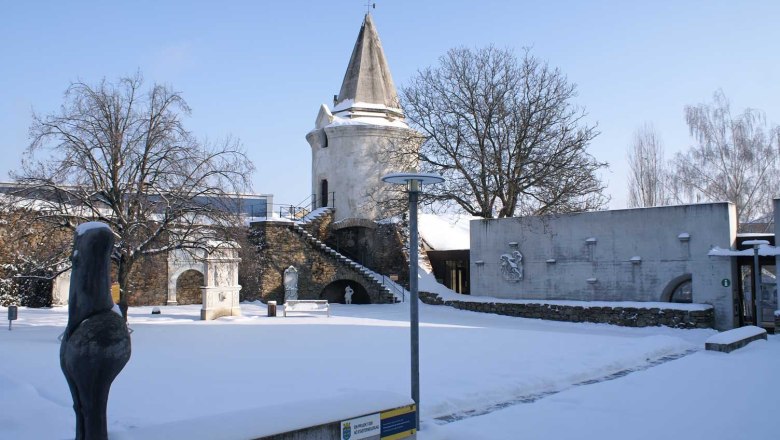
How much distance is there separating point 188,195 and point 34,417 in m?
9.54

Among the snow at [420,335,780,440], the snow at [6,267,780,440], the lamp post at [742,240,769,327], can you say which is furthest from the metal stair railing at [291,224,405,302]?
the snow at [420,335,780,440]

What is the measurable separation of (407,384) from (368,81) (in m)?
26.2

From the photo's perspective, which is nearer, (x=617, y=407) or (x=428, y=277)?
(x=617, y=407)

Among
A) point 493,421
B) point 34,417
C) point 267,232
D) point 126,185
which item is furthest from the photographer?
point 267,232

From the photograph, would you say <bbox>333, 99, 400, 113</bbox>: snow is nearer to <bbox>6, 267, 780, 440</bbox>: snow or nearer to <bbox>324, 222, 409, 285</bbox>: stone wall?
<bbox>324, 222, 409, 285</bbox>: stone wall

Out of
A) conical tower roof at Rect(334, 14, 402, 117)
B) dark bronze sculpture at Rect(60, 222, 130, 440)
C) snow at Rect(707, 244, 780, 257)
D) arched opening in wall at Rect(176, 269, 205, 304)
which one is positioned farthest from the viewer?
conical tower roof at Rect(334, 14, 402, 117)

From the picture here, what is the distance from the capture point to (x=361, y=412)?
20.8 ft

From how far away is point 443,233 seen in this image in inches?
1412

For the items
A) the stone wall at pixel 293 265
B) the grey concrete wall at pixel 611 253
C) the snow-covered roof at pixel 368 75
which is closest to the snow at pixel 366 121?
the snow-covered roof at pixel 368 75

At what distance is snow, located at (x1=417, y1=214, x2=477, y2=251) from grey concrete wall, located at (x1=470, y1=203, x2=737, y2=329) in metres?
6.73

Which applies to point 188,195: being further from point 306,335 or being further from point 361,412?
point 361,412

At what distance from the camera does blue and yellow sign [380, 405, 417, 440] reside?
21.5 feet

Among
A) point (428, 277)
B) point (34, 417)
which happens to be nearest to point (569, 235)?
point (428, 277)

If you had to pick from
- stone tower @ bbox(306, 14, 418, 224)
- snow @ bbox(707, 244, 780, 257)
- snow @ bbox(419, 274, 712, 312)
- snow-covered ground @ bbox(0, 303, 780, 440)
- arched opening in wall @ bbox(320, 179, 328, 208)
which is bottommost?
snow-covered ground @ bbox(0, 303, 780, 440)
